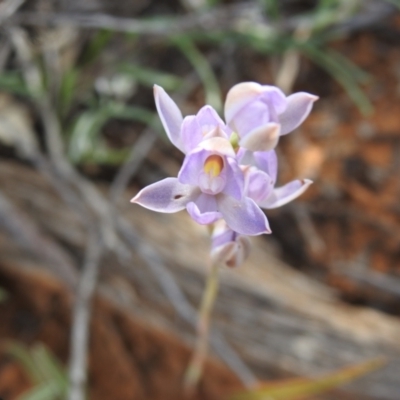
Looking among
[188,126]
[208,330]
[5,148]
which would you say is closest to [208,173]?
[188,126]

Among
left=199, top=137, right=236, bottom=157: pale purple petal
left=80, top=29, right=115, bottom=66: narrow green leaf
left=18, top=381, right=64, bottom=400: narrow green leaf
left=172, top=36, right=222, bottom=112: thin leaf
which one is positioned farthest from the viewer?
left=172, top=36, right=222, bottom=112: thin leaf

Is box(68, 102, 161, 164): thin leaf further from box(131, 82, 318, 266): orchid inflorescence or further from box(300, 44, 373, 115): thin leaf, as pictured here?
box(131, 82, 318, 266): orchid inflorescence

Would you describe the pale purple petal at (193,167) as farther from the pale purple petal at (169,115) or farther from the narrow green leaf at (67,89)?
the narrow green leaf at (67,89)

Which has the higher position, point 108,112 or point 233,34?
point 233,34

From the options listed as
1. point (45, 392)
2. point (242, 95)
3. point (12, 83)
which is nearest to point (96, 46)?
point (12, 83)

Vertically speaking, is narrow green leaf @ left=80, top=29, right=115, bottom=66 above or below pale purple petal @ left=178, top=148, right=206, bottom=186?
above

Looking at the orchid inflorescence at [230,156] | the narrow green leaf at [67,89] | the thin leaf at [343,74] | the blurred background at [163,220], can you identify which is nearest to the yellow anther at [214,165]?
the orchid inflorescence at [230,156]

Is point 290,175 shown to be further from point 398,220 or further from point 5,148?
point 5,148

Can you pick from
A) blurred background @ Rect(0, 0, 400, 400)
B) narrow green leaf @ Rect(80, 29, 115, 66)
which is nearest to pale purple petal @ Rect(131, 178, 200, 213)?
blurred background @ Rect(0, 0, 400, 400)
